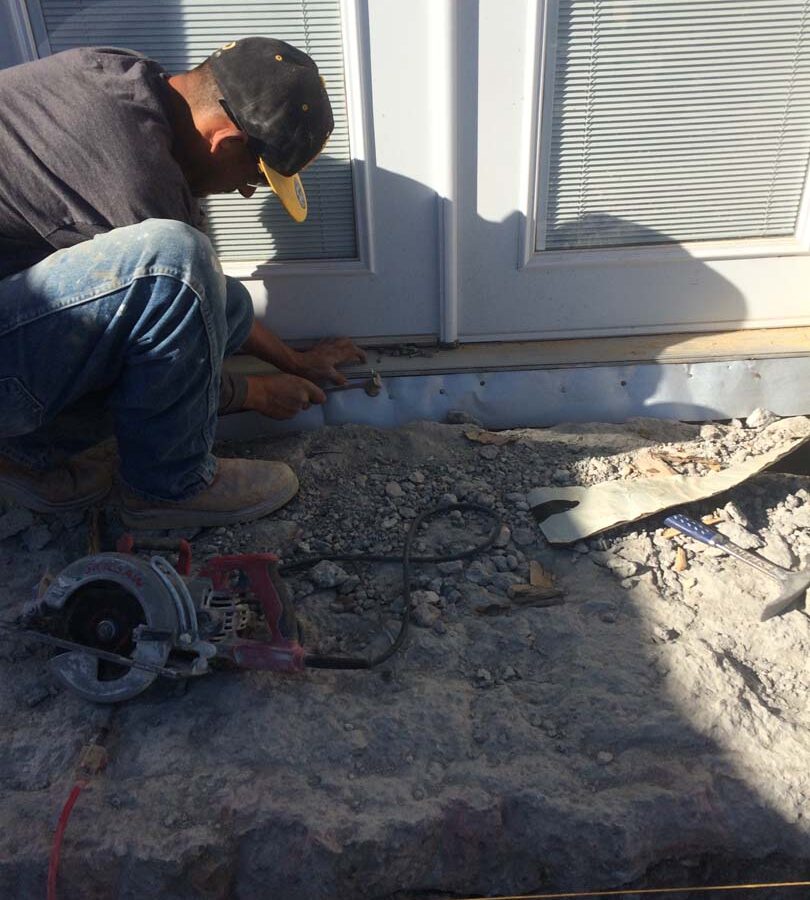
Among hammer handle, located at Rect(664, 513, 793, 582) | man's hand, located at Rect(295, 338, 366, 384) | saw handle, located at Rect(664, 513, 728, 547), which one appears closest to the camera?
hammer handle, located at Rect(664, 513, 793, 582)

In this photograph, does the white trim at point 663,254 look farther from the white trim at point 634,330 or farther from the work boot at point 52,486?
the work boot at point 52,486

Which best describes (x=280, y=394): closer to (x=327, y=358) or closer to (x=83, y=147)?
(x=327, y=358)

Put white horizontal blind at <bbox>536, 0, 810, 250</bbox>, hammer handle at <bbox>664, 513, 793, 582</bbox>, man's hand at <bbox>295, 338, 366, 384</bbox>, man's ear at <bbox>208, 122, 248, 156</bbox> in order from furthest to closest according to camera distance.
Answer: man's hand at <bbox>295, 338, 366, 384</bbox> < white horizontal blind at <bbox>536, 0, 810, 250</bbox> < hammer handle at <bbox>664, 513, 793, 582</bbox> < man's ear at <bbox>208, 122, 248, 156</bbox>

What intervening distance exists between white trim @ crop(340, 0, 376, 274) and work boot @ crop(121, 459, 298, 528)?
0.80 metres

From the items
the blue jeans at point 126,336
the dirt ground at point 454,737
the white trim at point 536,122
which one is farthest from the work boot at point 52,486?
the white trim at point 536,122

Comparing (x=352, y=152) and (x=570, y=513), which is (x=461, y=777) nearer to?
(x=570, y=513)

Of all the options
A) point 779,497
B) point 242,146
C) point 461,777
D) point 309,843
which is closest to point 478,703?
point 461,777

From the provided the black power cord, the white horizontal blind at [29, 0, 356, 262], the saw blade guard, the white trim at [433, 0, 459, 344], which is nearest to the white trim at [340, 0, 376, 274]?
the white horizontal blind at [29, 0, 356, 262]

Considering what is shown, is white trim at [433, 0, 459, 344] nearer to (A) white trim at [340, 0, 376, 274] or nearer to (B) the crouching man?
(A) white trim at [340, 0, 376, 274]

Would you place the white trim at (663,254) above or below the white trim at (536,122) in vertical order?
below

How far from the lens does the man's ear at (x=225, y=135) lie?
191cm

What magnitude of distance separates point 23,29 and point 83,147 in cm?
84

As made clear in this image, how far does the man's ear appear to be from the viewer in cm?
191

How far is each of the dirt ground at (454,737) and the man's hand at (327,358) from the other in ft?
1.85
